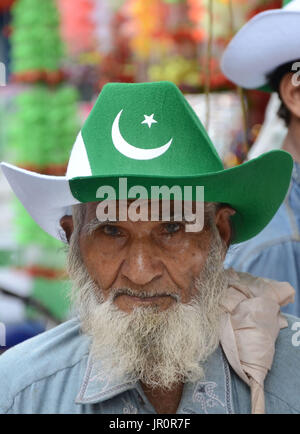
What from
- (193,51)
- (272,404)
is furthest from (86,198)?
(193,51)

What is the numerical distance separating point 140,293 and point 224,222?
39cm

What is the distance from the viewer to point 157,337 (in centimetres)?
192

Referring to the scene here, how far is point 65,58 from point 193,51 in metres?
1.51

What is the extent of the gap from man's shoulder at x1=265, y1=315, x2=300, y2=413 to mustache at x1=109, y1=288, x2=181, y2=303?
1.18 feet

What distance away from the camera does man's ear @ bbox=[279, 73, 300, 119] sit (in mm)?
2773

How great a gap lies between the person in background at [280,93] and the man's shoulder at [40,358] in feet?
2.11

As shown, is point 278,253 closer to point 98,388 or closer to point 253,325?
point 253,325

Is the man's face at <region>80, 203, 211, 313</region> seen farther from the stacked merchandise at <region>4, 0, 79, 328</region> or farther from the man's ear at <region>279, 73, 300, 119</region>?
the stacked merchandise at <region>4, 0, 79, 328</region>

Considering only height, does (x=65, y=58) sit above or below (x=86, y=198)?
above

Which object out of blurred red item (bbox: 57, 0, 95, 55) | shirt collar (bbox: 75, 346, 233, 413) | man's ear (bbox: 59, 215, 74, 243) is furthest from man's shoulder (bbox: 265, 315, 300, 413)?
blurred red item (bbox: 57, 0, 95, 55)

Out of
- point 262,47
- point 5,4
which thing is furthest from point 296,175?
point 5,4

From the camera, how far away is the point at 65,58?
655 cm

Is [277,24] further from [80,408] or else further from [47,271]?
[47,271]

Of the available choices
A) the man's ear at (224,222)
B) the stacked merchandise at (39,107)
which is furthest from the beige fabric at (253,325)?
the stacked merchandise at (39,107)
